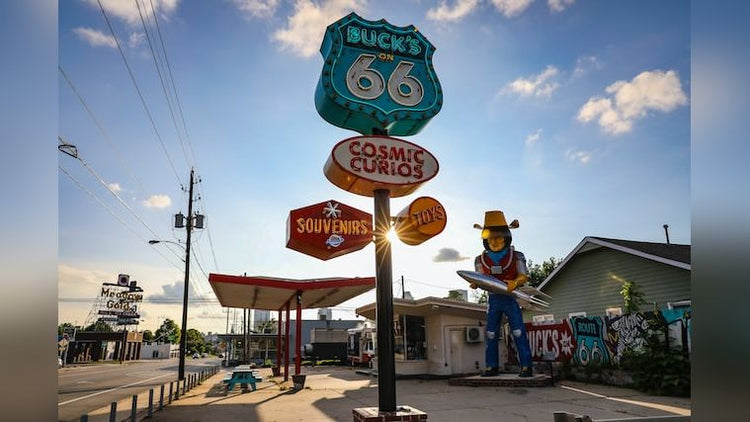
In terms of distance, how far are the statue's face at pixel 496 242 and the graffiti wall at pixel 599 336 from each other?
5.16m

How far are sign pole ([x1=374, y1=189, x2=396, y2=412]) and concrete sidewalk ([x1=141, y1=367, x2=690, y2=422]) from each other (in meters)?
4.67

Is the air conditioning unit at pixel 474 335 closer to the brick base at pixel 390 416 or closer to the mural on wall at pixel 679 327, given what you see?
the mural on wall at pixel 679 327

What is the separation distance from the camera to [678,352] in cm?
1529

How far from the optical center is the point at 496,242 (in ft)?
59.2

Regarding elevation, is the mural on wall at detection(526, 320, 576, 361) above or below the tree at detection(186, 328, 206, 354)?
above

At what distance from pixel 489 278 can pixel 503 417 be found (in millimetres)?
5536

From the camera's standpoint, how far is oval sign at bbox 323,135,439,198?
A: 7.72 m

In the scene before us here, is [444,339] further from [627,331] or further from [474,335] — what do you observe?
[627,331]

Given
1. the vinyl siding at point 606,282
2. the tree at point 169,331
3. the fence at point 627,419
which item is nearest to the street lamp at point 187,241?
the vinyl siding at point 606,282

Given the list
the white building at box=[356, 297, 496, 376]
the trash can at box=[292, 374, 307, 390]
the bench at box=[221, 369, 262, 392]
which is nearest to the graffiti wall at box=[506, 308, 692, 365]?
the white building at box=[356, 297, 496, 376]

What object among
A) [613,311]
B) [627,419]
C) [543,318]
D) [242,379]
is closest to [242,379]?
[242,379]

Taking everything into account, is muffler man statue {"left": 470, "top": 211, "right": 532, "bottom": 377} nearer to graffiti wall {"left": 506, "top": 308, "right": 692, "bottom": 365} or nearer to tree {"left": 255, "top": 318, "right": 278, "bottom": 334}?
graffiti wall {"left": 506, "top": 308, "right": 692, "bottom": 365}
